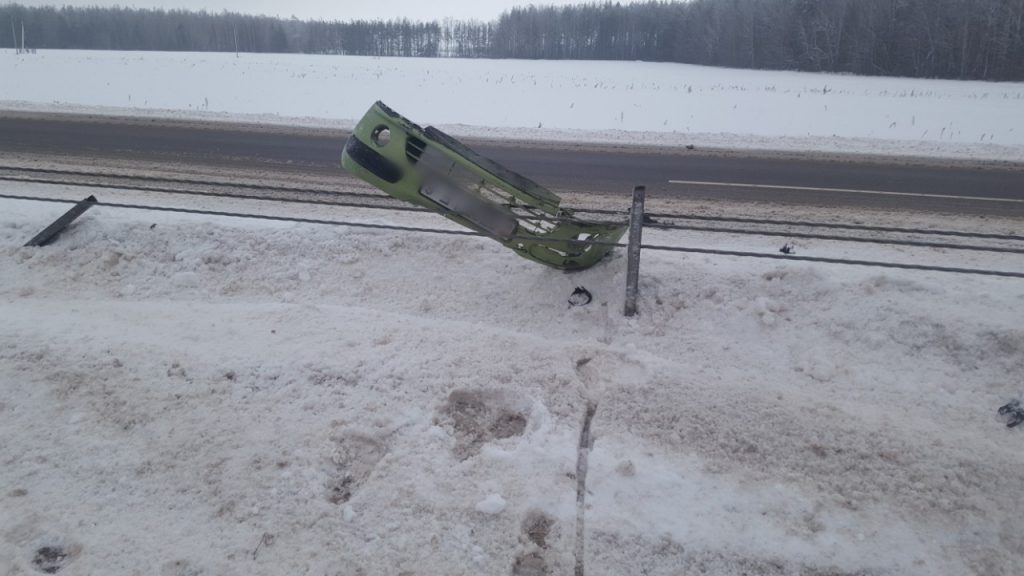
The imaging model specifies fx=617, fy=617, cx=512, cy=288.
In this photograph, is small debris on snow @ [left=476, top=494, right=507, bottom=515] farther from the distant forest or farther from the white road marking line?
the distant forest

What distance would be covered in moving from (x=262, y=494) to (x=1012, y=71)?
191 feet

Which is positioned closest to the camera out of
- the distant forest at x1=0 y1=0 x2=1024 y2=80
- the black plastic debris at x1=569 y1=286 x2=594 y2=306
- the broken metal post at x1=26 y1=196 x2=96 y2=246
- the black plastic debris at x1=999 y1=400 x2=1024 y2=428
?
the black plastic debris at x1=999 y1=400 x2=1024 y2=428

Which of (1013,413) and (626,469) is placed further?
(1013,413)

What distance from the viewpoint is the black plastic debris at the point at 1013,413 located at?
13.5 feet

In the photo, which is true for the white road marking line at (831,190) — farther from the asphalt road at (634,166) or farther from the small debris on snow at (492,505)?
the small debris on snow at (492,505)

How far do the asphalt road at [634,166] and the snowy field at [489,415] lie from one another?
15.0 ft

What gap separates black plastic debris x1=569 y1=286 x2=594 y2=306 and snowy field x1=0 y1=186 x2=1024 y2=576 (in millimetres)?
97

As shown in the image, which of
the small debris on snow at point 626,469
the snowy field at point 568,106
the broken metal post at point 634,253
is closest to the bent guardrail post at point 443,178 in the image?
the broken metal post at point 634,253

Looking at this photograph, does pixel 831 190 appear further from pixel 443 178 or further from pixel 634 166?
pixel 443 178

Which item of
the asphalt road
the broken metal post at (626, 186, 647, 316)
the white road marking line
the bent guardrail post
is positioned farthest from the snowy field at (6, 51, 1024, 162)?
the bent guardrail post

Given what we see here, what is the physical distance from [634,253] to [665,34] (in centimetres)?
8121

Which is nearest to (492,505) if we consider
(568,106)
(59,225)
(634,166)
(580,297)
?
(580,297)

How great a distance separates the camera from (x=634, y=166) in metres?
11.9

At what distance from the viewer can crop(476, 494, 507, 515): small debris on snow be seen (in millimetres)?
3447
